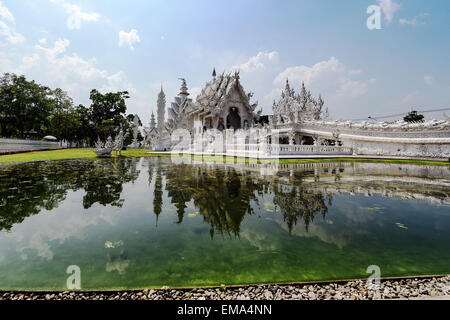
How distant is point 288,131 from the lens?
92.5 feet

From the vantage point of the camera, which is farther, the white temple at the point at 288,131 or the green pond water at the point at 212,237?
the white temple at the point at 288,131

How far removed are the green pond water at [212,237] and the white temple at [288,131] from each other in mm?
11184

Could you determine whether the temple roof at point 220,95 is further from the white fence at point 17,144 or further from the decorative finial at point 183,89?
the white fence at point 17,144

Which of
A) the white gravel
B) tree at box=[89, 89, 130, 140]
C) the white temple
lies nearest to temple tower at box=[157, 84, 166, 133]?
the white temple

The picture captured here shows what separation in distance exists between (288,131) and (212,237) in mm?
27427

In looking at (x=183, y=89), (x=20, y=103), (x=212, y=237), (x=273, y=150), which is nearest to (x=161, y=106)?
(x=183, y=89)

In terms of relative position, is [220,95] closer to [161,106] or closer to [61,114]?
[161,106]

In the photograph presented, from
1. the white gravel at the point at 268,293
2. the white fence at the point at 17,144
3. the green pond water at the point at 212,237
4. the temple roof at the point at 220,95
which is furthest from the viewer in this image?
the temple roof at the point at 220,95

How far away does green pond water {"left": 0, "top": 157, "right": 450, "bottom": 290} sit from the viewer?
2092 millimetres

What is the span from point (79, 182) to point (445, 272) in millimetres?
8624

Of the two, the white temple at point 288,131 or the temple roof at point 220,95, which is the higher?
the temple roof at point 220,95

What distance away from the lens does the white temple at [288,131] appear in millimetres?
19062

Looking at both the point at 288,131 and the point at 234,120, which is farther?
the point at 234,120

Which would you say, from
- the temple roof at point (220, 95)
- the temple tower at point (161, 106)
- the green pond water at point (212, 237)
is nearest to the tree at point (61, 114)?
the temple tower at point (161, 106)
